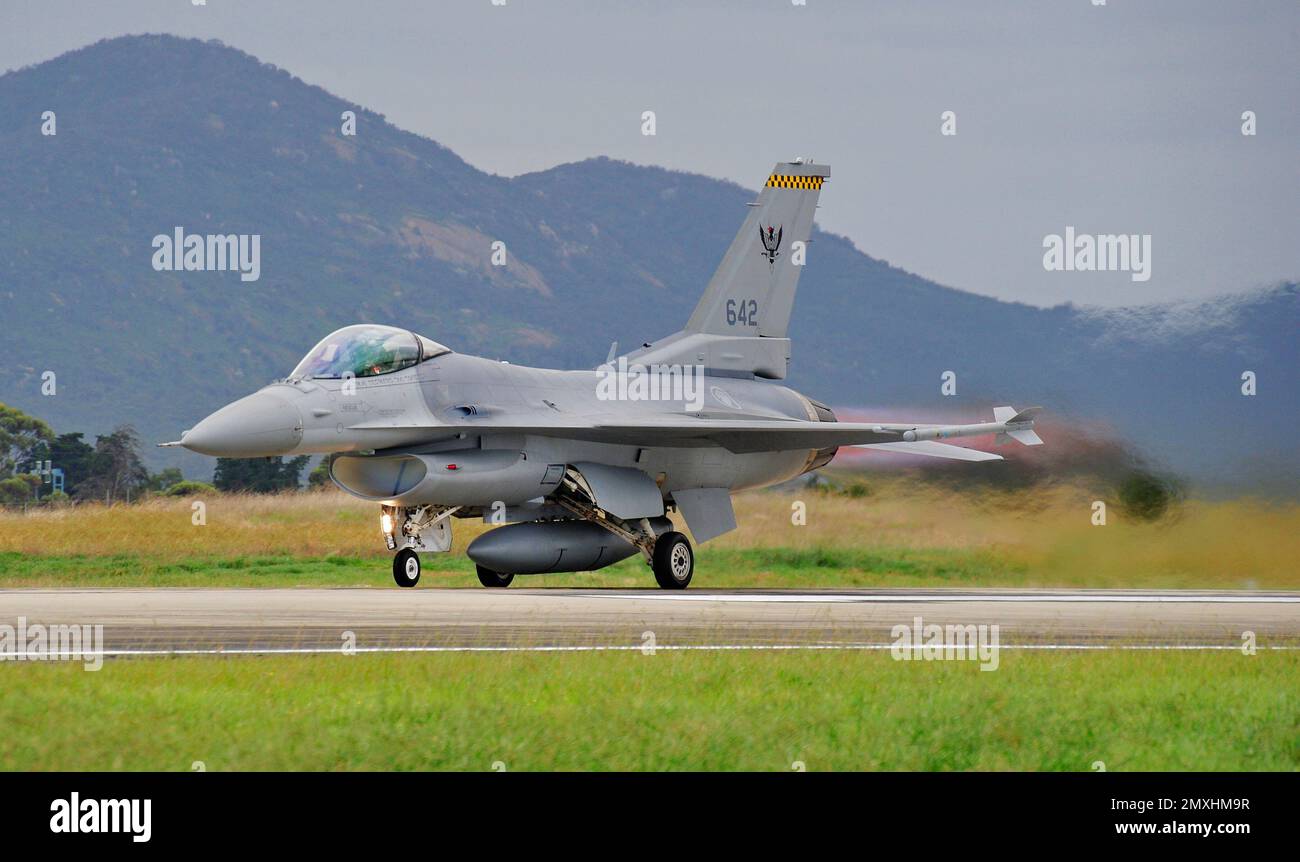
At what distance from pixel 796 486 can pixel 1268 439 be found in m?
7.74

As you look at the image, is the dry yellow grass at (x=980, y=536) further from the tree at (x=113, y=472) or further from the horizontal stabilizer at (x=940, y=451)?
the tree at (x=113, y=472)

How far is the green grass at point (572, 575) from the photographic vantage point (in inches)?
1038

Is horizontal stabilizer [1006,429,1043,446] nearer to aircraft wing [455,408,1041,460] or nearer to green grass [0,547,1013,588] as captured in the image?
aircraft wing [455,408,1041,460]

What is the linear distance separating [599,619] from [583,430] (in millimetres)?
6183

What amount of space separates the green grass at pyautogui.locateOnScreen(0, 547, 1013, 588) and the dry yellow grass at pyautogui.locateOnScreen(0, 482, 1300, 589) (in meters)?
0.26

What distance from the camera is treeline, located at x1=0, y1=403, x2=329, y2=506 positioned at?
175 ft

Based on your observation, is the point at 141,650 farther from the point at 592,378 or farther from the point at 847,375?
the point at 847,375

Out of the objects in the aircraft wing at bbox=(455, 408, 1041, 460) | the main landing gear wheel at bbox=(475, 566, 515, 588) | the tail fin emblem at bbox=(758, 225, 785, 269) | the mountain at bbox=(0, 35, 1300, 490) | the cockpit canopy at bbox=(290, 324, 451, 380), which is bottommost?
the main landing gear wheel at bbox=(475, 566, 515, 588)

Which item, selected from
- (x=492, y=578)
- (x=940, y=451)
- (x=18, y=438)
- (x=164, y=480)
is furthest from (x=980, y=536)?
(x=18, y=438)

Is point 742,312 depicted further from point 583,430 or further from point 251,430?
point 251,430

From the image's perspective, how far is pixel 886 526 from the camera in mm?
27875

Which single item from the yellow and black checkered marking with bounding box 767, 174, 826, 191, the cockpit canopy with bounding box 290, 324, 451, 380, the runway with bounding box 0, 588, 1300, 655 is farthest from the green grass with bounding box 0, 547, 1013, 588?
the runway with bounding box 0, 588, 1300, 655

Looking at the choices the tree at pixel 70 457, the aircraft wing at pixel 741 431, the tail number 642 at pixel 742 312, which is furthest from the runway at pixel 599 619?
the tree at pixel 70 457
